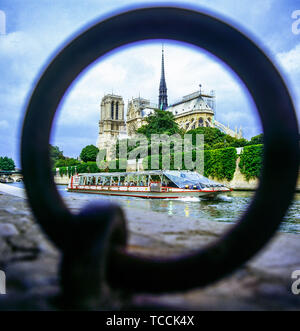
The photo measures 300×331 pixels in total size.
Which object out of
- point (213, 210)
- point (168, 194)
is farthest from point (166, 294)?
point (168, 194)

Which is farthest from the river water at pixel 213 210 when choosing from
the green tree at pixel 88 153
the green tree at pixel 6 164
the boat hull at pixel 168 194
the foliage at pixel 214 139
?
the green tree at pixel 6 164

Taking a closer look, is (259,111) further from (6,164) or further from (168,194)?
(6,164)

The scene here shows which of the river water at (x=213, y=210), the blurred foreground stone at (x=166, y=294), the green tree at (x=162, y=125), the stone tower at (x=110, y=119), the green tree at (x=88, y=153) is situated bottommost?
the river water at (x=213, y=210)

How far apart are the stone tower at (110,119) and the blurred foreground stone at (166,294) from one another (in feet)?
347

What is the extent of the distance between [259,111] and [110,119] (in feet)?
361

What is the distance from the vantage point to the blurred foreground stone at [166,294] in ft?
4.96

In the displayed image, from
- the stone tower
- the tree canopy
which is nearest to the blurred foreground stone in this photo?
the tree canopy

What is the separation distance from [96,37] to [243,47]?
1.03 m

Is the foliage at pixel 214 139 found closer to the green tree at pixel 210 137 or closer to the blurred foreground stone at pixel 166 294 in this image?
the green tree at pixel 210 137

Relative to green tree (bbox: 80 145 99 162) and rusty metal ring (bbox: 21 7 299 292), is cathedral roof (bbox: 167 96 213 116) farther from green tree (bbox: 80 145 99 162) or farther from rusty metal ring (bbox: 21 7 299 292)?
rusty metal ring (bbox: 21 7 299 292)

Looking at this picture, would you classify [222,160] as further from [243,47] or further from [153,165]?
[243,47]

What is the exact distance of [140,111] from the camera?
99000 mm

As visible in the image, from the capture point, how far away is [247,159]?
3197 cm

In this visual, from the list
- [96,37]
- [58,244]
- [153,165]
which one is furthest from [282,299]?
Result: [153,165]
